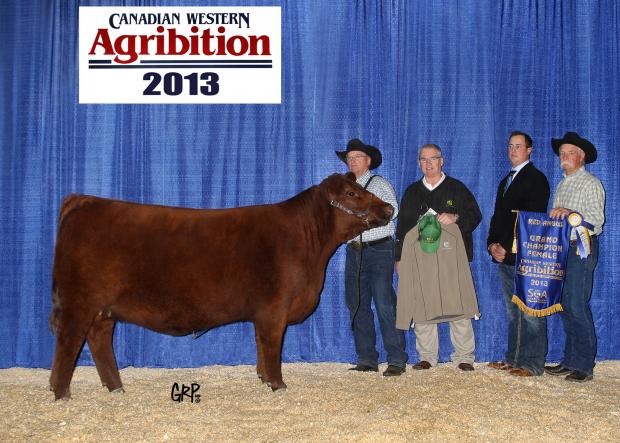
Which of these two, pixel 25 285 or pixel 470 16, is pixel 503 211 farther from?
pixel 25 285

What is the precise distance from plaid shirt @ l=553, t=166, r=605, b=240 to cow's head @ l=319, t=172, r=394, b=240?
141cm

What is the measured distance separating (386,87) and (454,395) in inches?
106

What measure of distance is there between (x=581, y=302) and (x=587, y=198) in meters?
0.77

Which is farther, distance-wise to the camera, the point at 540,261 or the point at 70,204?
the point at 540,261

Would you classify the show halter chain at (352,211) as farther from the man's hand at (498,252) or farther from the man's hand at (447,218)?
the man's hand at (498,252)

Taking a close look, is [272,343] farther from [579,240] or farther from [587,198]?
[587,198]

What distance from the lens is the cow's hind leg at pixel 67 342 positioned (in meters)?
4.31

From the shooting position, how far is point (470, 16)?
19.4 feet

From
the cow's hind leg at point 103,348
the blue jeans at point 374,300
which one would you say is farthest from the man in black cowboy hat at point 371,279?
the cow's hind leg at point 103,348

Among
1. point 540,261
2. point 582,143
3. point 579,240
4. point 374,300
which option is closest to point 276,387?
point 374,300

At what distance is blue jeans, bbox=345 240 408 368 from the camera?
535 centimetres

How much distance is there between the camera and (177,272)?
4.41 meters

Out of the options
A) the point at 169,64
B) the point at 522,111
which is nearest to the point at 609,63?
the point at 522,111

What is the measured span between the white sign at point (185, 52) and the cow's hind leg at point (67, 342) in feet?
7.46
